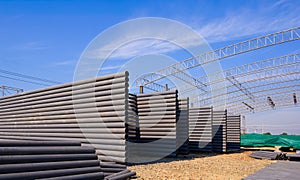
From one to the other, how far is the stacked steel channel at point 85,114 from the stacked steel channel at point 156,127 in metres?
3.32

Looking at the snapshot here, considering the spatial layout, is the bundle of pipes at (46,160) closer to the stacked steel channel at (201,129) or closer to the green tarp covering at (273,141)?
the stacked steel channel at (201,129)

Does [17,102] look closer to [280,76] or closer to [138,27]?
[138,27]

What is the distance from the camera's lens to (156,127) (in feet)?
39.4

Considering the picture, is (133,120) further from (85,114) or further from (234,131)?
(234,131)

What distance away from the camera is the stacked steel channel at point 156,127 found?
38.9 feet

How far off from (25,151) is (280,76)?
3091cm

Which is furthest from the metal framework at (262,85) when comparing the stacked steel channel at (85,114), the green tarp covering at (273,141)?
the stacked steel channel at (85,114)

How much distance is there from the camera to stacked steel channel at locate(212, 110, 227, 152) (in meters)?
16.6

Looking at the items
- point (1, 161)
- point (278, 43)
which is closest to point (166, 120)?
point (1, 161)

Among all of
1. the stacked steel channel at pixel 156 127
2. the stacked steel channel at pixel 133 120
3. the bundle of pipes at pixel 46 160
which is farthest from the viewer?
the stacked steel channel at pixel 133 120

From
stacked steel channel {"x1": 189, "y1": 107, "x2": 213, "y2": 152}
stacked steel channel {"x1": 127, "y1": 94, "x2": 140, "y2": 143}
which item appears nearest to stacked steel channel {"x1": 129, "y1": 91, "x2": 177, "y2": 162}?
stacked steel channel {"x1": 127, "y1": 94, "x2": 140, "y2": 143}

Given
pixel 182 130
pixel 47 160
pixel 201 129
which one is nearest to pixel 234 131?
pixel 201 129

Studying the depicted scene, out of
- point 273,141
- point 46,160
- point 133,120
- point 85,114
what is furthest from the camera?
point 273,141

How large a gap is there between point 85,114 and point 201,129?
8.81 meters
